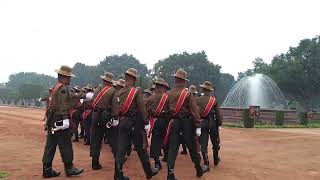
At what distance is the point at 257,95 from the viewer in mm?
49219

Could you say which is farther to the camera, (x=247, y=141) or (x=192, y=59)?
(x=192, y=59)

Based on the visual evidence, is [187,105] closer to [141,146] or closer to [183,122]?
[183,122]

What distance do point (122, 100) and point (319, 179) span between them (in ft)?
16.8

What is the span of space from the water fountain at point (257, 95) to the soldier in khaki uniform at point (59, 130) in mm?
40742

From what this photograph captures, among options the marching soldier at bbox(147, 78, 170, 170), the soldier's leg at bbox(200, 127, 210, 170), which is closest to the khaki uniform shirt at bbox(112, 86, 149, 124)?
the marching soldier at bbox(147, 78, 170, 170)

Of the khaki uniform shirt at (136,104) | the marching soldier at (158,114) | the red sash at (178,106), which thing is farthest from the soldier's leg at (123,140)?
the marching soldier at (158,114)

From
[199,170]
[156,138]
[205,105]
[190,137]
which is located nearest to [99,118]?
[156,138]

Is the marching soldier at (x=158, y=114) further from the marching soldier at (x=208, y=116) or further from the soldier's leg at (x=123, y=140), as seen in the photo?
the marching soldier at (x=208, y=116)

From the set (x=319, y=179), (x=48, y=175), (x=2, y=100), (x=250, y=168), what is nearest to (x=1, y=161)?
(x=48, y=175)

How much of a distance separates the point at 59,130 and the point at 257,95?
4173 cm

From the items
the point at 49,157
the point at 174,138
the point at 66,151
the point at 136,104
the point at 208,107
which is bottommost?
the point at 49,157

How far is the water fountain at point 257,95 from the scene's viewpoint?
49281mm

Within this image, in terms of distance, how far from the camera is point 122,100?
935 cm

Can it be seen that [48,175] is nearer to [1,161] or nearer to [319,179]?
[1,161]
